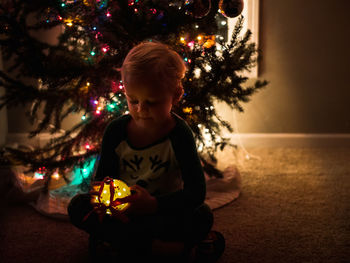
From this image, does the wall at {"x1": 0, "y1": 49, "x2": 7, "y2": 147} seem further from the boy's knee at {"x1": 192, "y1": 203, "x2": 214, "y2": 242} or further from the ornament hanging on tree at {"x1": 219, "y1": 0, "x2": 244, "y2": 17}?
the boy's knee at {"x1": 192, "y1": 203, "x2": 214, "y2": 242}

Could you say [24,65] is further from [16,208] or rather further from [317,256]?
[317,256]

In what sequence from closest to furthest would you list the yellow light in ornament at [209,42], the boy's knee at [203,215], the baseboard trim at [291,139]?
1. the boy's knee at [203,215]
2. the yellow light in ornament at [209,42]
3. the baseboard trim at [291,139]

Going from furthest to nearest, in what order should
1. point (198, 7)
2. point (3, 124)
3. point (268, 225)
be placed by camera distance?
point (3, 124), point (268, 225), point (198, 7)

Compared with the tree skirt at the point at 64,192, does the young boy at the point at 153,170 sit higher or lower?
higher

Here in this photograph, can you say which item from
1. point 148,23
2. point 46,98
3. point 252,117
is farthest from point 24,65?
point 252,117

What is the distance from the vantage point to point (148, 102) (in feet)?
3.32

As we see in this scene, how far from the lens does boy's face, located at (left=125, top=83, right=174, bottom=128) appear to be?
3.27ft

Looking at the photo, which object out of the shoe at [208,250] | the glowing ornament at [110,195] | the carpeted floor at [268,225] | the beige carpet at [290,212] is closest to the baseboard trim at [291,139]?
the beige carpet at [290,212]

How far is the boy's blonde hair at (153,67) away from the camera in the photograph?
990mm

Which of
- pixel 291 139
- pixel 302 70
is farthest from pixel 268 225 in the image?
pixel 302 70

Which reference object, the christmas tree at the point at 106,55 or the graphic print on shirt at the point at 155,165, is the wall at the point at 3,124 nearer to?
the christmas tree at the point at 106,55

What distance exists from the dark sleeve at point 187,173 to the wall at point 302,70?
57.5 inches

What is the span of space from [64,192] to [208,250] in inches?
32.8

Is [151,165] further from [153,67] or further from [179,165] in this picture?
Result: [153,67]
